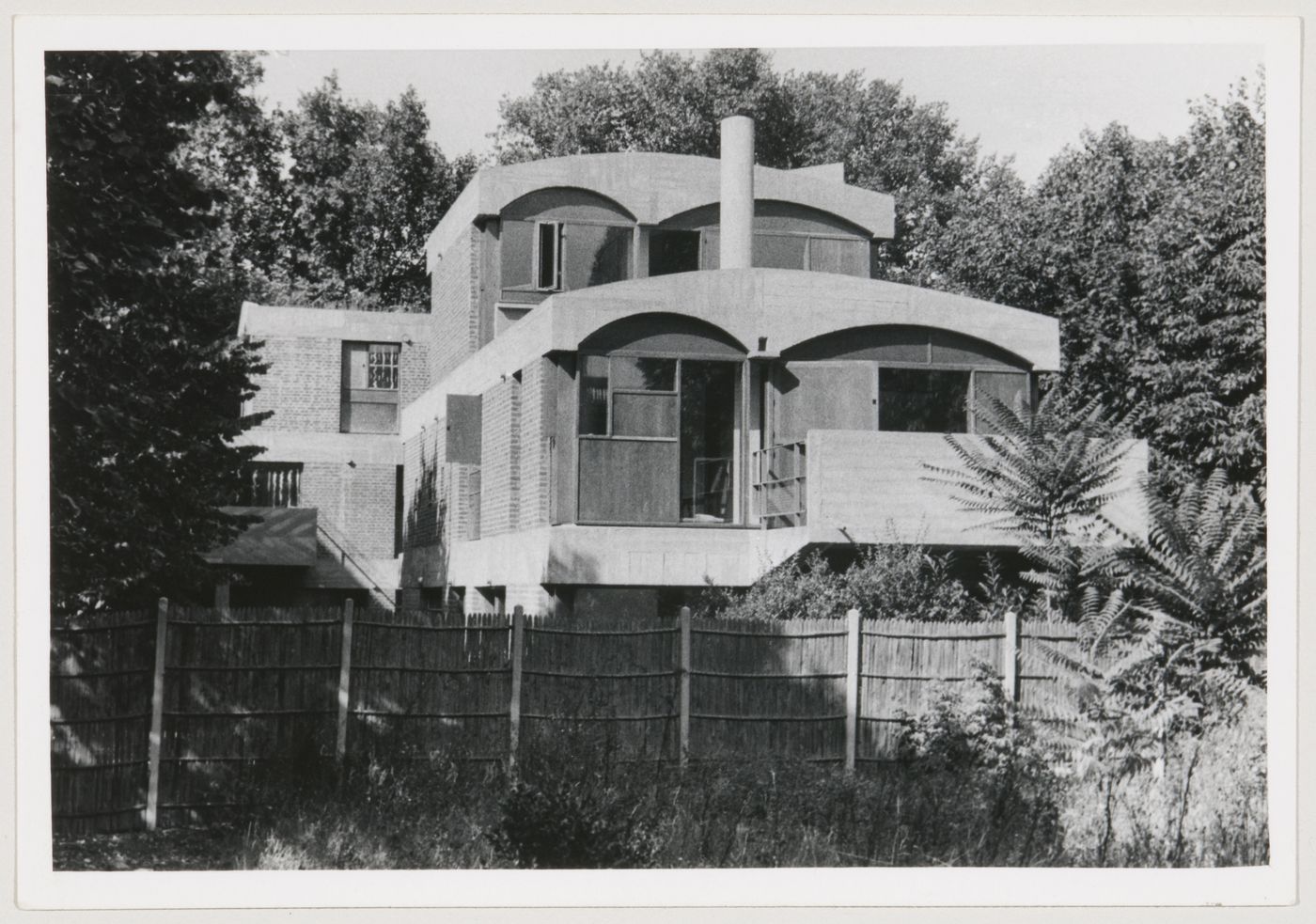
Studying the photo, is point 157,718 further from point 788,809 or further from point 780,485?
point 780,485

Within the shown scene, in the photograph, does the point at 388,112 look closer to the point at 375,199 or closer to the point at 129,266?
the point at 375,199

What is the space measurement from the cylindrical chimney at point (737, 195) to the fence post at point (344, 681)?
1077cm

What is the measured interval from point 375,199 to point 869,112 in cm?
1272

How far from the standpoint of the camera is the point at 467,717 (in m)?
15.9

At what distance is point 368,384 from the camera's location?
35469mm

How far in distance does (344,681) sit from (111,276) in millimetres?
4368

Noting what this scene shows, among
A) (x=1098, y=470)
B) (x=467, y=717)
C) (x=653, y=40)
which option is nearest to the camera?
(x=653, y=40)

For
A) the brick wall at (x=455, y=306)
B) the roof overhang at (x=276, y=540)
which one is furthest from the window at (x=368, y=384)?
the brick wall at (x=455, y=306)

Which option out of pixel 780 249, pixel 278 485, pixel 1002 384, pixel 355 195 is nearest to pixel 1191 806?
pixel 1002 384

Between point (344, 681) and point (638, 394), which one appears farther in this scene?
point (638, 394)

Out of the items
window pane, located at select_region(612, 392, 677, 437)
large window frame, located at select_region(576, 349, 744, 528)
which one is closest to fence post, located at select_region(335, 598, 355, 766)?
large window frame, located at select_region(576, 349, 744, 528)

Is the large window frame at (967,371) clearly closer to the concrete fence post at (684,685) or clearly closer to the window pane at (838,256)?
the concrete fence post at (684,685)

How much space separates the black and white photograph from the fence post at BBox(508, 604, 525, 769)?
4 centimetres

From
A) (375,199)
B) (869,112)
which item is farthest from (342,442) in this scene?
(869,112)
